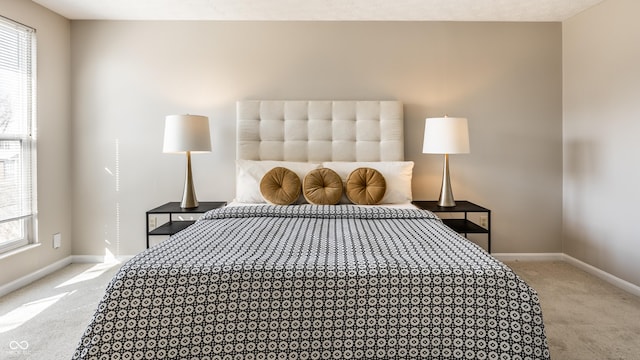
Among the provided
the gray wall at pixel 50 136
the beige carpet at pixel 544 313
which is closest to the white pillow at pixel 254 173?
the beige carpet at pixel 544 313

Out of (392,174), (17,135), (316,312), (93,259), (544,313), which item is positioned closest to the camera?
(316,312)

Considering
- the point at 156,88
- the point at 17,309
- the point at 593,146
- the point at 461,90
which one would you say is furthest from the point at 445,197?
the point at 17,309

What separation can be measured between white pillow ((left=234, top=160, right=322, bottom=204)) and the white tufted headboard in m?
0.15

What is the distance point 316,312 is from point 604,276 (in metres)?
2.99

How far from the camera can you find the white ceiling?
3.04 m

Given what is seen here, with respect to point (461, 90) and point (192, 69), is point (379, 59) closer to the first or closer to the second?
point (461, 90)

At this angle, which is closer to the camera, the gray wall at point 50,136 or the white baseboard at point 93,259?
the gray wall at point 50,136

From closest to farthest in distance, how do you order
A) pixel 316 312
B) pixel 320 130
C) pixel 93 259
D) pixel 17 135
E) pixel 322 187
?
pixel 316 312, pixel 17 135, pixel 322 187, pixel 320 130, pixel 93 259

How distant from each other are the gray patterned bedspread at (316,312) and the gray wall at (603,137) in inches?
89.1

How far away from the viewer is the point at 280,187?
304 centimetres

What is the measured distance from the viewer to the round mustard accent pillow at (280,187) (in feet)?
9.82

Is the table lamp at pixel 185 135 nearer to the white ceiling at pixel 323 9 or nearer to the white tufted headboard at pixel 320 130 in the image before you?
the white tufted headboard at pixel 320 130

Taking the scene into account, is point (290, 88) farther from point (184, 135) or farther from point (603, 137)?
point (603, 137)

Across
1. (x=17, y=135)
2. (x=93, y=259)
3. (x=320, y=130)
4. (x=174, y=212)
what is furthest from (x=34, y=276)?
(x=320, y=130)
